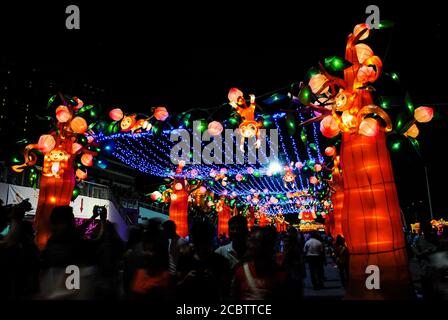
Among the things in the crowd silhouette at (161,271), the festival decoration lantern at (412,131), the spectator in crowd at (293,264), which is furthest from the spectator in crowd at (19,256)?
the festival decoration lantern at (412,131)

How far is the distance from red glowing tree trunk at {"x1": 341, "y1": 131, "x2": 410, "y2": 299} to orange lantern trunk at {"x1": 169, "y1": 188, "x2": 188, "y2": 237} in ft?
33.9

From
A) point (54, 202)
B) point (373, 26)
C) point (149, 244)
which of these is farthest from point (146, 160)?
point (149, 244)

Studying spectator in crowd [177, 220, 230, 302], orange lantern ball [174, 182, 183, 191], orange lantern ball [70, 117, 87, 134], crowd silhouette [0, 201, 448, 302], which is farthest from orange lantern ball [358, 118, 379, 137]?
orange lantern ball [174, 182, 183, 191]

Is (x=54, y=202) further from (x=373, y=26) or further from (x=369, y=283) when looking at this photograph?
(x=373, y=26)

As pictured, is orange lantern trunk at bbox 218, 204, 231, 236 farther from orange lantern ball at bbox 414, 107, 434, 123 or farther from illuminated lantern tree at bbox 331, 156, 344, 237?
orange lantern ball at bbox 414, 107, 434, 123

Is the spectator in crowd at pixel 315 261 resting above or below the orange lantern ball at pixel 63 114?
below

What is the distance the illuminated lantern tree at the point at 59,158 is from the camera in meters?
7.97

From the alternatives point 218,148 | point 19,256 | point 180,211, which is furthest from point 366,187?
point 180,211

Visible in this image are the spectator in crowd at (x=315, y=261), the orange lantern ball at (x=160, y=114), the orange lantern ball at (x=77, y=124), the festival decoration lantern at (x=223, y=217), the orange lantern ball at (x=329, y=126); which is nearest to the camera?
the orange lantern ball at (x=329, y=126)

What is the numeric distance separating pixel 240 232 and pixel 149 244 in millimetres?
1101

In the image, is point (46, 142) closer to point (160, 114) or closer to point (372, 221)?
point (160, 114)

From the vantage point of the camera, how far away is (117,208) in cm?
2233

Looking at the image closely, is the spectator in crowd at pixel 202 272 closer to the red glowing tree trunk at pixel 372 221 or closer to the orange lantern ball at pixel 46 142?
the red glowing tree trunk at pixel 372 221

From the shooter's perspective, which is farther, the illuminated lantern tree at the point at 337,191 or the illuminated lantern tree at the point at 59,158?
the illuminated lantern tree at the point at 337,191
